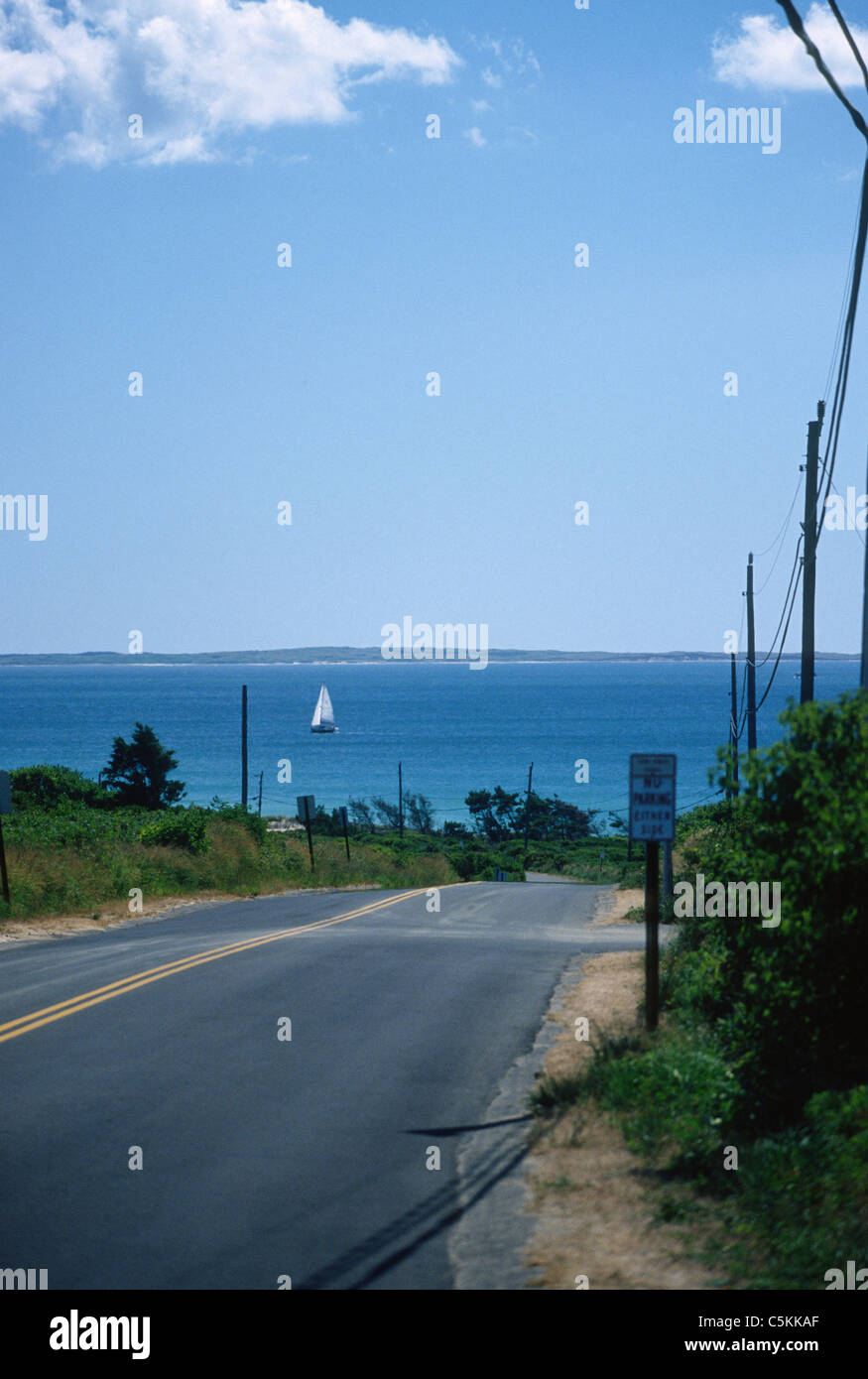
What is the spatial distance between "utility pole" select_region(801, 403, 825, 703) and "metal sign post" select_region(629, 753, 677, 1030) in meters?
12.2

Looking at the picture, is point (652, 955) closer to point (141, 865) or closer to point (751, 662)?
point (141, 865)

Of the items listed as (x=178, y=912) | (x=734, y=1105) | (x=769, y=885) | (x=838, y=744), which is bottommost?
(x=178, y=912)

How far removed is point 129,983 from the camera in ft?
49.1

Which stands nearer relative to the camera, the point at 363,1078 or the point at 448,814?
the point at 363,1078

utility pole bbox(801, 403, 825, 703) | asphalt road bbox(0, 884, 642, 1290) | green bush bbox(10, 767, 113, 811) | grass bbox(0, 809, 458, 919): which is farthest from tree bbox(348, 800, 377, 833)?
asphalt road bbox(0, 884, 642, 1290)

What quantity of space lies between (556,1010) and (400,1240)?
746 centimetres

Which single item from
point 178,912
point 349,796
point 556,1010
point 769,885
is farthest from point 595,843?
point 769,885

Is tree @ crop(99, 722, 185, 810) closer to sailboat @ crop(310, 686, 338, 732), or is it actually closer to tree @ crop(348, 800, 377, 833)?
tree @ crop(348, 800, 377, 833)

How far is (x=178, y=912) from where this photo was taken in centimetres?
2773

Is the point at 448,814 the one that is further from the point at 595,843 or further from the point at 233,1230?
the point at 233,1230

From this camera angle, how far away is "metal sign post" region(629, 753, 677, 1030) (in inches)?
433
